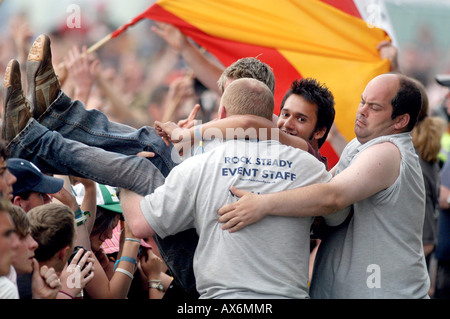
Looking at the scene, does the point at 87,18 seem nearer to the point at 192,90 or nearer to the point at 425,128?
the point at 192,90

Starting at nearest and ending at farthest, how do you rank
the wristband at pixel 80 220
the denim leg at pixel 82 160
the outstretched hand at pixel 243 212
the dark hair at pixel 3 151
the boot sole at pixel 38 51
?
the outstretched hand at pixel 243 212, the dark hair at pixel 3 151, the denim leg at pixel 82 160, the boot sole at pixel 38 51, the wristband at pixel 80 220

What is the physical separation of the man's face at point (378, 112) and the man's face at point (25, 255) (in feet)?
5.85

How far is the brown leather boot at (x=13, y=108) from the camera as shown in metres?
4.08

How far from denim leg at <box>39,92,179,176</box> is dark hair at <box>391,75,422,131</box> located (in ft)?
4.24

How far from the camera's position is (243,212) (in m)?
3.61

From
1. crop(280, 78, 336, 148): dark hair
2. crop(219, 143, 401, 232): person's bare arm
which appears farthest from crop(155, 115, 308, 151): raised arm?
crop(280, 78, 336, 148): dark hair

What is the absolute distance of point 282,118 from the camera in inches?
186

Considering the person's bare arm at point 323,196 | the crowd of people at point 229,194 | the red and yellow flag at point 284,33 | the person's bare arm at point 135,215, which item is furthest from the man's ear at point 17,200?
the red and yellow flag at point 284,33

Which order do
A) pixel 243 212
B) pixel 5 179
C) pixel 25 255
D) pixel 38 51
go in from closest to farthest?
pixel 25 255, pixel 243 212, pixel 5 179, pixel 38 51

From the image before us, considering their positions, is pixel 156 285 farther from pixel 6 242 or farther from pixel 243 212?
pixel 6 242

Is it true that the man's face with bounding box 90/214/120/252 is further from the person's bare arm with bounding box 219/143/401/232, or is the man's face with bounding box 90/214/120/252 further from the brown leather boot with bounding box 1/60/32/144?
the person's bare arm with bounding box 219/143/401/232

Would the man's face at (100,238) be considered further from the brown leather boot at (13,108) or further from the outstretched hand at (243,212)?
the outstretched hand at (243,212)

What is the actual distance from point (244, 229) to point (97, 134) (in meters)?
1.27

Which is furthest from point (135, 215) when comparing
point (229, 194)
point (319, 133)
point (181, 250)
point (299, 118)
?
point (319, 133)
